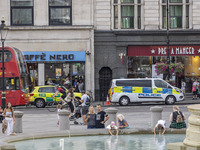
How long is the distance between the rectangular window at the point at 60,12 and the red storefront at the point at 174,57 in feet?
19.6

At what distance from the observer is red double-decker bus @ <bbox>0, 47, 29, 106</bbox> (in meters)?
37.1

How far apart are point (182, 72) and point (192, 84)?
135 cm

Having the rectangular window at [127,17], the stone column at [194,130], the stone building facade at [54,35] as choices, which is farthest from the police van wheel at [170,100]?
the stone column at [194,130]

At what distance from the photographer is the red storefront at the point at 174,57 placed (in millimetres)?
45281

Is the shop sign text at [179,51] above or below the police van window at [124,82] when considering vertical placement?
above

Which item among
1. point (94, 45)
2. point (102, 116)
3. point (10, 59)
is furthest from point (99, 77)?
point (102, 116)

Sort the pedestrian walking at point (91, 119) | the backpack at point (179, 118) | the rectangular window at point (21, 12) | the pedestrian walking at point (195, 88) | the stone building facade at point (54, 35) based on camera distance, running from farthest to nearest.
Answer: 1. the rectangular window at point (21, 12)
2. the stone building facade at point (54, 35)
3. the pedestrian walking at point (195, 88)
4. the pedestrian walking at point (91, 119)
5. the backpack at point (179, 118)

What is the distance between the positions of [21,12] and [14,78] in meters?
9.55

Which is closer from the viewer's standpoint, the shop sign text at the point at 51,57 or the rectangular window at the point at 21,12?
the shop sign text at the point at 51,57

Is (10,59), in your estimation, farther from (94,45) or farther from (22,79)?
(94,45)

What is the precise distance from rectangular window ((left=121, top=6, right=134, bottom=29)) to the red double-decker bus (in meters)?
10.7

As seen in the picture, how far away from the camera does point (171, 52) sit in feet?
149

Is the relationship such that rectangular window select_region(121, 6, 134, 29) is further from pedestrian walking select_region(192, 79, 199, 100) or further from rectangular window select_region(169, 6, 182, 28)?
pedestrian walking select_region(192, 79, 199, 100)

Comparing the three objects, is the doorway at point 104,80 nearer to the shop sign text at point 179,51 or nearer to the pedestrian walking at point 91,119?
the shop sign text at point 179,51
